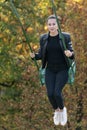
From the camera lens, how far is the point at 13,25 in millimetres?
18000

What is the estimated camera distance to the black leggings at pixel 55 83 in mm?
6785

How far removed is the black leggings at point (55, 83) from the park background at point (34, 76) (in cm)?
1162

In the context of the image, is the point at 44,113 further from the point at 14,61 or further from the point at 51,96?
the point at 51,96

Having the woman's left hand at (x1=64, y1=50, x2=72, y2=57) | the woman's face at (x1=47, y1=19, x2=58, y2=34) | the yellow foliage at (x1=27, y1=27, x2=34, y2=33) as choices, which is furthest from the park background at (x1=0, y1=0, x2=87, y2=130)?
the woman's left hand at (x1=64, y1=50, x2=72, y2=57)

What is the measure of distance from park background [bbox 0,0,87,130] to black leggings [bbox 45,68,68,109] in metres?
11.6

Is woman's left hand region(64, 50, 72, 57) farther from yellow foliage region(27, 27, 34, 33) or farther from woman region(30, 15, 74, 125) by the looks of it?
yellow foliage region(27, 27, 34, 33)

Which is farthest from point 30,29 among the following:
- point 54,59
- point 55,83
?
point 54,59

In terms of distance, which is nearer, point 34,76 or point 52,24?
point 52,24

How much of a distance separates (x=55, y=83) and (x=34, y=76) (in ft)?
45.2

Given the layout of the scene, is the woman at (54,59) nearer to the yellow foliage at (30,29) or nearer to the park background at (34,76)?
the park background at (34,76)

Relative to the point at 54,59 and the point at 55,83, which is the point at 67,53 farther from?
the point at 55,83

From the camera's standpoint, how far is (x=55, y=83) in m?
6.88

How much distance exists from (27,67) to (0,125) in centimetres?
383

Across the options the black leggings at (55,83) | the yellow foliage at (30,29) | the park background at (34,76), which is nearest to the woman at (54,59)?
the black leggings at (55,83)
